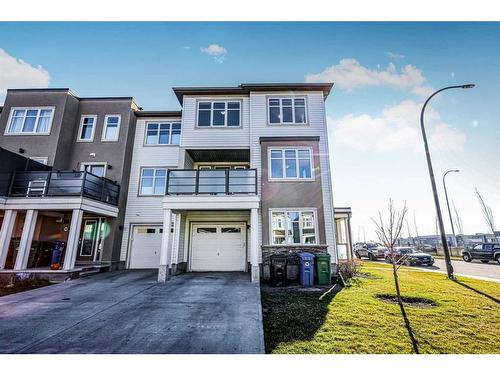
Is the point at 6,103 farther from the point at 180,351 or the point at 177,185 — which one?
the point at 180,351

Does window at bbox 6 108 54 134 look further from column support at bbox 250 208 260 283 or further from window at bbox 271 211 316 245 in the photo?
window at bbox 271 211 316 245

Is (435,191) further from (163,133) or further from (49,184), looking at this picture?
(49,184)

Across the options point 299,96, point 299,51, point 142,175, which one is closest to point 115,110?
point 142,175

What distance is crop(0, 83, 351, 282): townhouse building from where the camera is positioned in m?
11.4

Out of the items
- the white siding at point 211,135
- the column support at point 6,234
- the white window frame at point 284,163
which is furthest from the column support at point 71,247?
the white window frame at point 284,163

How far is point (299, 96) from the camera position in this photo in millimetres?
14023

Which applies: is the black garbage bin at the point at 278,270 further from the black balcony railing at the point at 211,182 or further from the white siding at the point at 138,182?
the white siding at the point at 138,182

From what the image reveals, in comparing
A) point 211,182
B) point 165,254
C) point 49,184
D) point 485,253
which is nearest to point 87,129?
point 49,184

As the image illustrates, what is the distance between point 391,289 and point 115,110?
18.0 m

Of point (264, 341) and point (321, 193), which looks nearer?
point (264, 341)

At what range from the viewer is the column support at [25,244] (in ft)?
35.9

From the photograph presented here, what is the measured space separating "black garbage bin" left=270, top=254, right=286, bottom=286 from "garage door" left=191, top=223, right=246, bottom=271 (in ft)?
9.77

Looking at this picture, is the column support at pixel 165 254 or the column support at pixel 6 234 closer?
the column support at pixel 165 254

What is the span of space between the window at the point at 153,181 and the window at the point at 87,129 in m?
4.03
